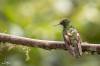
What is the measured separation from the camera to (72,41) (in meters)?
3.29

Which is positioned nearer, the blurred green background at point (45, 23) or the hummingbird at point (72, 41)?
the hummingbird at point (72, 41)

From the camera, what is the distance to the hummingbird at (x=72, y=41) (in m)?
3.18

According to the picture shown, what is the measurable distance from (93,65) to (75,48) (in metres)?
2.08

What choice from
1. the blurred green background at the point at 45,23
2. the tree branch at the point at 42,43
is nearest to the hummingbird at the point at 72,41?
the tree branch at the point at 42,43

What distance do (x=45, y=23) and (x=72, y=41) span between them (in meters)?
1.58

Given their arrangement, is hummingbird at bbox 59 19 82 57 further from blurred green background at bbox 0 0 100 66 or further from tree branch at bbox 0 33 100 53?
blurred green background at bbox 0 0 100 66

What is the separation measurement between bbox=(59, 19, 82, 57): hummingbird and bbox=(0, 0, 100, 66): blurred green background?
38.3 inches

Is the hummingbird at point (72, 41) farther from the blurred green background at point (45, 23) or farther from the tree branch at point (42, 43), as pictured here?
the blurred green background at point (45, 23)

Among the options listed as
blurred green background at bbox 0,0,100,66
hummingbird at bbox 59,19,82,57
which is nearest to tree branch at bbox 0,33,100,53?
hummingbird at bbox 59,19,82,57

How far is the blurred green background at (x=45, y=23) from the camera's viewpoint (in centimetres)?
460

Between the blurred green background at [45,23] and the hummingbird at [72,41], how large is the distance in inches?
38.3

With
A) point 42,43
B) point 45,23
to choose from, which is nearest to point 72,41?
point 42,43

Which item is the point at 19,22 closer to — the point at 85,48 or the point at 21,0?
the point at 21,0

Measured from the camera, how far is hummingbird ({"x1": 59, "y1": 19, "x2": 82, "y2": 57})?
318cm
